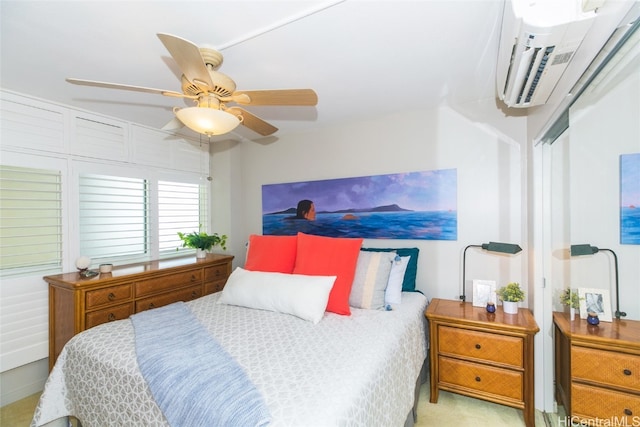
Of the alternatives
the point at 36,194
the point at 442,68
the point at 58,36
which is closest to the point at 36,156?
the point at 36,194

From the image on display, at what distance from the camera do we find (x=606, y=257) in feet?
4.47

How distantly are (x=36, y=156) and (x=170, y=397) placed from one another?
2.33 metres

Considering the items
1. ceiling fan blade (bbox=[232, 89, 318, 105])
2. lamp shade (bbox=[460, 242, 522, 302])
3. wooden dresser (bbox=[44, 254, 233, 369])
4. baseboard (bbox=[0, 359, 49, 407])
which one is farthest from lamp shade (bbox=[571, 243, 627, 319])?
baseboard (bbox=[0, 359, 49, 407])

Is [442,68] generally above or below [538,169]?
above

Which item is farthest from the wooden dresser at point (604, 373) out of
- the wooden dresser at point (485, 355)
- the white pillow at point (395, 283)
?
the white pillow at point (395, 283)

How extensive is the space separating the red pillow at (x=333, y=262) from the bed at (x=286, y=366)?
0.37 feet

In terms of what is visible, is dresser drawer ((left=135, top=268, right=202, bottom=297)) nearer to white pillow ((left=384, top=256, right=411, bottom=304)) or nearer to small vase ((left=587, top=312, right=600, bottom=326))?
white pillow ((left=384, top=256, right=411, bottom=304))

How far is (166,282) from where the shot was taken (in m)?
2.63

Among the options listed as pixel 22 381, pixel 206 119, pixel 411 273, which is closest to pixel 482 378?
pixel 411 273

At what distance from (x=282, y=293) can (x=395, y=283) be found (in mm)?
880

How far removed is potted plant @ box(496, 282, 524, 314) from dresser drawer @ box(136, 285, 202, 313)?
109 inches

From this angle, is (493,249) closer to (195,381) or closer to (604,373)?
(604,373)

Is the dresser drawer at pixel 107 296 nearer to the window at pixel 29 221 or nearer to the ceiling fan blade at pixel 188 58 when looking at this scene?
the window at pixel 29 221

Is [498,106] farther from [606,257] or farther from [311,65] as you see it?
[311,65]
